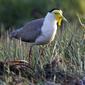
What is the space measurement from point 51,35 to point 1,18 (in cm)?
2184

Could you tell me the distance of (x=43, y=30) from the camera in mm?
10836

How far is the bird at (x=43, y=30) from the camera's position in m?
10.7

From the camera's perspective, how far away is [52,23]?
10.8 meters

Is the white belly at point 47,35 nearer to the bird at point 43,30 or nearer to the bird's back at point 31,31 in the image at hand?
the bird at point 43,30

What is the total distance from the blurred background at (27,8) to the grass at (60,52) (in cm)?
2163

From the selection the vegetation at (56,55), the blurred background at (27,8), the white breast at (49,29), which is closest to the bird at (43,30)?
the white breast at (49,29)

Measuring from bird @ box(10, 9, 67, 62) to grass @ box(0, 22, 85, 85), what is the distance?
12 cm

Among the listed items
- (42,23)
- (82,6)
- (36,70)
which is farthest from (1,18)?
(36,70)

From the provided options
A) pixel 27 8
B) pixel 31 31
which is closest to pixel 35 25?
pixel 31 31

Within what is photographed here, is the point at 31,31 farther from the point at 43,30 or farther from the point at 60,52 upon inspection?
the point at 60,52

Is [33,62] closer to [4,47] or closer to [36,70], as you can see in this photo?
[36,70]

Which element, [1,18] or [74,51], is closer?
[74,51]

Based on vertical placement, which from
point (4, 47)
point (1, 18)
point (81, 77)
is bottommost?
point (81, 77)

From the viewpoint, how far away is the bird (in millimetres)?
10734
